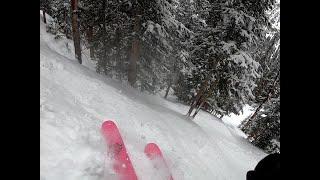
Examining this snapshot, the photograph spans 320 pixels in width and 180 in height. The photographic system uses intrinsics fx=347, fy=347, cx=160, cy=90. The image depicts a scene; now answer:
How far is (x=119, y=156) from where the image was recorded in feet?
27.2

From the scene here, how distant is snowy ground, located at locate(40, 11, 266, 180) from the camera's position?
7.39 meters

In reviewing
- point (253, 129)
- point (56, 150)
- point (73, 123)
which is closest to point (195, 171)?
point (73, 123)

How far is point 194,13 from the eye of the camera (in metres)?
30.7

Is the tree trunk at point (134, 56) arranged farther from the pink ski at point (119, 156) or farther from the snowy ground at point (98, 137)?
the pink ski at point (119, 156)

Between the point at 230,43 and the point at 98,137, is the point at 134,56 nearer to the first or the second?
the point at 230,43

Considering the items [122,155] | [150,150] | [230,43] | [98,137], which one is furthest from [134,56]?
[122,155]

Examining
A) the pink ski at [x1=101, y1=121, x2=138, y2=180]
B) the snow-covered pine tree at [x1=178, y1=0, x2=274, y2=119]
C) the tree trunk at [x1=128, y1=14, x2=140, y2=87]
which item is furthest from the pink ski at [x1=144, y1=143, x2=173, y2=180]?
the tree trunk at [x1=128, y1=14, x2=140, y2=87]

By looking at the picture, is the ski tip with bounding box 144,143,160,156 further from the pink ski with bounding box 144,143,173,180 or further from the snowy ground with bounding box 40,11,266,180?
the snowy ground with bounding box 40,11,266,180

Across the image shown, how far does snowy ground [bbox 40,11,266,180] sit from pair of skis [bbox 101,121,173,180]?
7.8 inches

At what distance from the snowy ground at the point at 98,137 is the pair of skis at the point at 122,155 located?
7.8 inches

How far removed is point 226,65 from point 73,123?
11621 mm

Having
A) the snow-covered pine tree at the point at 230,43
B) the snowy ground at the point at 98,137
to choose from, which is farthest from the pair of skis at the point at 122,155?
the snow-covered pine tree at the point at 230,43

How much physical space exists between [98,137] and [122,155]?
820 millimetres
